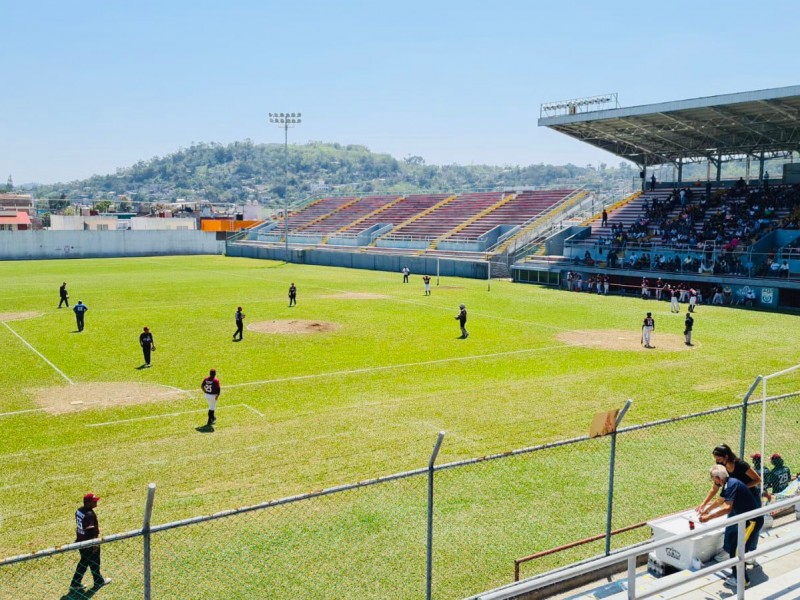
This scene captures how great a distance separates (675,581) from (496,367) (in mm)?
15935

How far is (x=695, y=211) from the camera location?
172ft

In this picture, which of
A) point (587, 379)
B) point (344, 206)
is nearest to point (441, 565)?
point (587, 379)

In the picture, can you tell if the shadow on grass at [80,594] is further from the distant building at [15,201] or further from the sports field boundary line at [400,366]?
the distant building at [15,201]

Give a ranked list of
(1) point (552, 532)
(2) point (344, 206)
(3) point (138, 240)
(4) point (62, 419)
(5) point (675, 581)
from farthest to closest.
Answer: (2) point (344, 206) → (3) point (138, 240) → (4) point (62, 419) → (1) point (552, 532) → (5) point (675, 581)

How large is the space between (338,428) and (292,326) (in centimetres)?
1570

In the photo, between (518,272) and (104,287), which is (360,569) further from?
(518,272)

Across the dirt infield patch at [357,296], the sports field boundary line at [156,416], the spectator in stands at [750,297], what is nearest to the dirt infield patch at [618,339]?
the spectator in stands at [750,297]

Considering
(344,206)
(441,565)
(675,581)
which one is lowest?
(441,565)

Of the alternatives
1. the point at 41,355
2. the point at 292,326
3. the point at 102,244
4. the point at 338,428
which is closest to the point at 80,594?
the point at 338,428

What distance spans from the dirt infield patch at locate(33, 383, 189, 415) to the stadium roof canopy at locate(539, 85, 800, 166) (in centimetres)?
3601

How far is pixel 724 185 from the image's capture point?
5709 centimetres

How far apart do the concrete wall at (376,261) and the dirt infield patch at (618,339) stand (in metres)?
24.7

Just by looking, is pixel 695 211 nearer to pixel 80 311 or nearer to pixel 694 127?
pixel 694 127

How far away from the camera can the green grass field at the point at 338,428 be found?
33.8 ft
